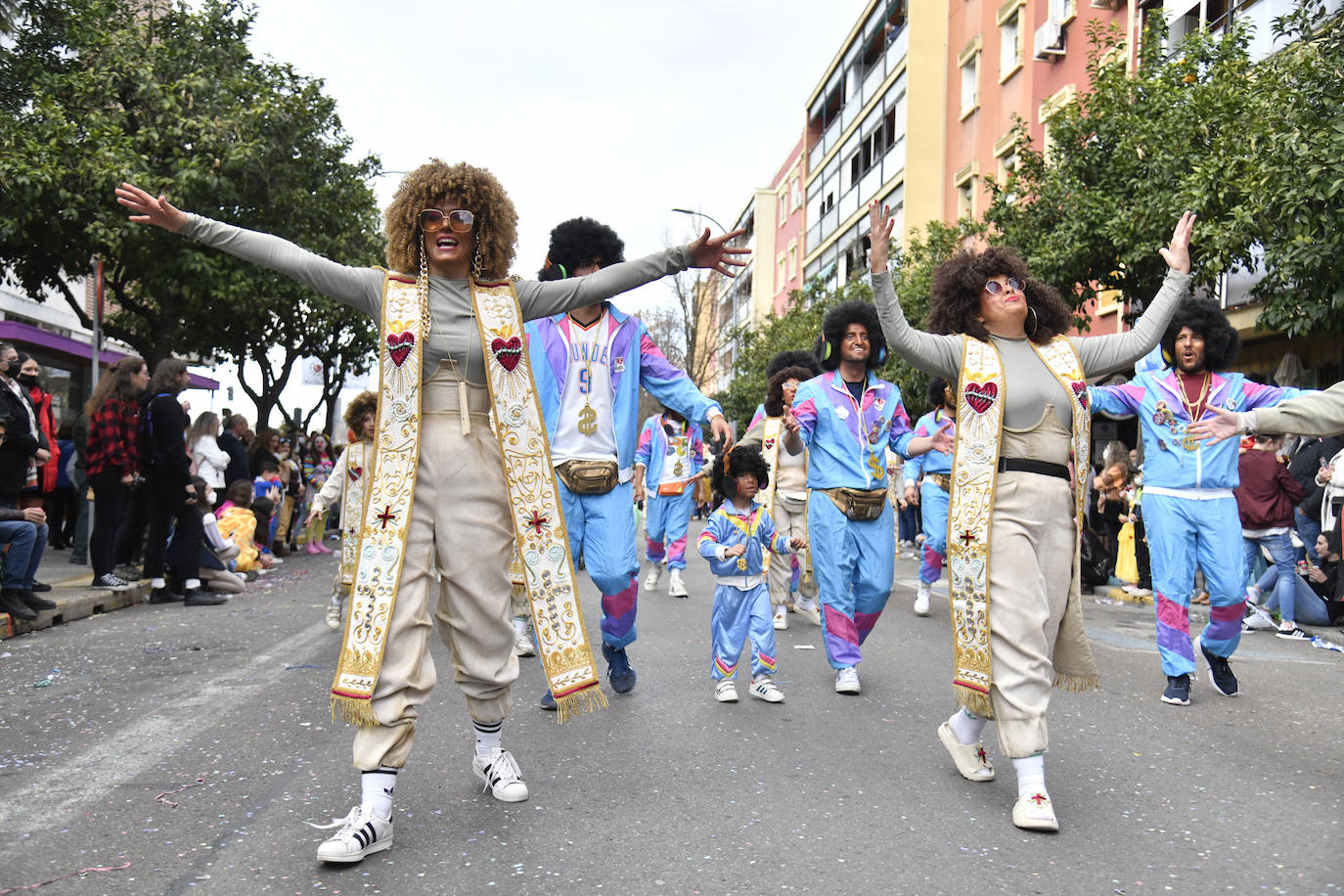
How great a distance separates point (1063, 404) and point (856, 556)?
2.08 meters

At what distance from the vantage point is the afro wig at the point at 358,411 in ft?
30.1

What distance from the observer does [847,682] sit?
21.0ft

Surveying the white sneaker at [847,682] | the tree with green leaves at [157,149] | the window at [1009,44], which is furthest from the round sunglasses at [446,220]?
the window at [1009,44]

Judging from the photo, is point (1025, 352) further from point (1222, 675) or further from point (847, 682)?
point (1222, 675)

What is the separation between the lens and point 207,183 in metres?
15.5

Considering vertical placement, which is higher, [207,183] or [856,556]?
[207,183]

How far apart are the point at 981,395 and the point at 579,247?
8.55 feet

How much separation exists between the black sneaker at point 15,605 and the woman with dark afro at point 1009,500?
677 cm

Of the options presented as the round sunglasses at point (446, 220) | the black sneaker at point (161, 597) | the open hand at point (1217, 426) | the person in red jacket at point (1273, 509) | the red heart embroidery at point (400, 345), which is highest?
the round sunglasses at point (446, 220)

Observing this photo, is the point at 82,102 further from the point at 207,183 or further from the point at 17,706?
the point at 17,706

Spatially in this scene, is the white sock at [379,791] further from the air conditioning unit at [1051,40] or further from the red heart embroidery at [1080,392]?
the air conditioning unit at [1051,40]

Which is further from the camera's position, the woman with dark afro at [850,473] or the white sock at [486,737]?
the woman with dark afro at [850,473]

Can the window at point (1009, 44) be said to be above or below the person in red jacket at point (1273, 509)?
above

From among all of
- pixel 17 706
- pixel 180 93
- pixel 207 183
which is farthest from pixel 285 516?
pixel 17 706
